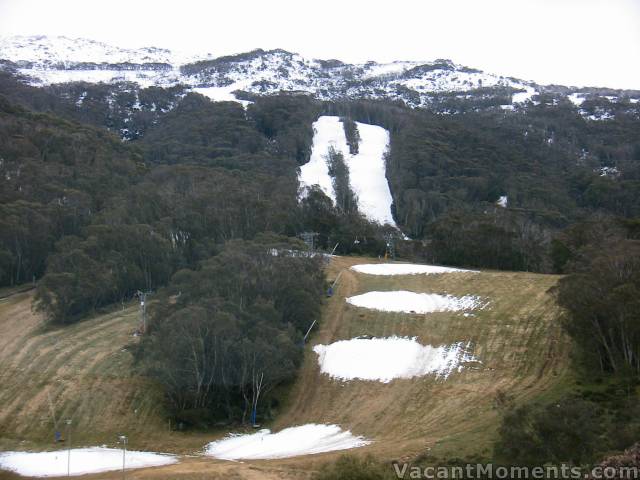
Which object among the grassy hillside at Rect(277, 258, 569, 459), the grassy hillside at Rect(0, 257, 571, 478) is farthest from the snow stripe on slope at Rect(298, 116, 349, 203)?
the grassy hillside at Rect(0, 257, 571, 478)

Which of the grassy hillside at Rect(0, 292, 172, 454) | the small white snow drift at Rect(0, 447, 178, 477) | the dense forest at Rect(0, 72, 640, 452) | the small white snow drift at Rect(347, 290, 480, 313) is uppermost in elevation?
the dense forest at Rect(0, 72, 640, 452)

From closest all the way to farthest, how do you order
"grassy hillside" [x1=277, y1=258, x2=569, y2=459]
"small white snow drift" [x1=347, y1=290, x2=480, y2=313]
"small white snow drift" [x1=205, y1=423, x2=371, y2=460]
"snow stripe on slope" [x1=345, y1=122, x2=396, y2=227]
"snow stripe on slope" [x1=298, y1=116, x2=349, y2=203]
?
"grassy hillside" [x1=277, y1=258, x2=569, y2=459] → "small white snow drift" [x1=205, y1=423, x2=371, y2=460] → "small white snow drift" [x1=347, y1=290, x2=480, y2=313] → "snow stripe on slope" [x1=345, y1=122, x2=396, y2=227] → "snow stripe on slope" [x1=298, y1=116, x2=349, y2=203]

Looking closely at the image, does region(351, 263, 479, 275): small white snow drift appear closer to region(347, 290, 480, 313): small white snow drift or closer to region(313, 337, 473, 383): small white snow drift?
region(347, 290, 480, 313): small white snow drift

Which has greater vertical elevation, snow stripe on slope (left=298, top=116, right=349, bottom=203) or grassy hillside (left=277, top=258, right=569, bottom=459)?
snow stripe on slope (left=298, top=116, right=349, bottom=203)

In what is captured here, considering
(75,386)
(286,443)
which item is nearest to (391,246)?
(75,386)

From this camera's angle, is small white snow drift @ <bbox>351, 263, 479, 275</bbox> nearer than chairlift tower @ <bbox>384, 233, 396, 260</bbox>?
Yes
